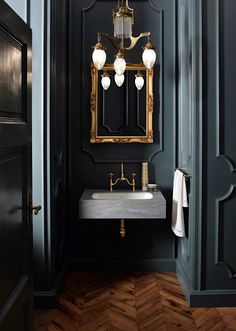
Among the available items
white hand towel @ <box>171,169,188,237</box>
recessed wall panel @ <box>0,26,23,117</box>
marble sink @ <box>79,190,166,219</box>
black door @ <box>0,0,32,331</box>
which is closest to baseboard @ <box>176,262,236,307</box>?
white hand towel @ <box>171,169,188,237</box>

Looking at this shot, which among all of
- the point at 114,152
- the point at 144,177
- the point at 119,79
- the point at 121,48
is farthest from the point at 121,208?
the point at 121,48

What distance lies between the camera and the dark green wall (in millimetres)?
2648

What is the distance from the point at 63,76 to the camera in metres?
3.19

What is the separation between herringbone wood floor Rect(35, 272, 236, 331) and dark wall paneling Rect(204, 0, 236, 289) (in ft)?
0.85

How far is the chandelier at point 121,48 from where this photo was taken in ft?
9.14

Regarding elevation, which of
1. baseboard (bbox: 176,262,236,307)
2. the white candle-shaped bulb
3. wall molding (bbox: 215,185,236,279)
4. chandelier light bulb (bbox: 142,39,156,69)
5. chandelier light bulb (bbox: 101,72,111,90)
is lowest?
baseboard (bbox: 176,262,236,307)

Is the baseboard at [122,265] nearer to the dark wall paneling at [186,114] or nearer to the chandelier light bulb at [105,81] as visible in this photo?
the dark wall paneling at [186,114]

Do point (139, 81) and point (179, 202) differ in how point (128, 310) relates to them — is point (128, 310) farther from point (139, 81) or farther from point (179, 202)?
point (139, 81)

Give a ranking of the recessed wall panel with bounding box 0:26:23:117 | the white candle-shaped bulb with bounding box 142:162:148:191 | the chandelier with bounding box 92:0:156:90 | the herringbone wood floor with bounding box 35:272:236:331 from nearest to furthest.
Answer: the recessed wall panel with bounding box 0:26:23:117 → the herringbone wood floor with bounding box 35:272:236:331 → the chandelier with bounding box 92:0:156:90 → the white candle-shaped bulb with bounding box 142:162:148:191

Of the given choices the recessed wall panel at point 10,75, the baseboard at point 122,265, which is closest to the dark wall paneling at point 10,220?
the recessed wall panel at point 10,75

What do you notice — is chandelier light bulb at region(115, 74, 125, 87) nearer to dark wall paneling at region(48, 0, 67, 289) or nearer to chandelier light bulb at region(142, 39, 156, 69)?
chandelier light bulb at region(142, 39, 156, 69)

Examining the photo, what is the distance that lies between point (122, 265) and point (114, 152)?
94 centimetres

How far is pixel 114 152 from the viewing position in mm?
3402

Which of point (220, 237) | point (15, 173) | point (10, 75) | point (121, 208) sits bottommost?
point (220, 237)
